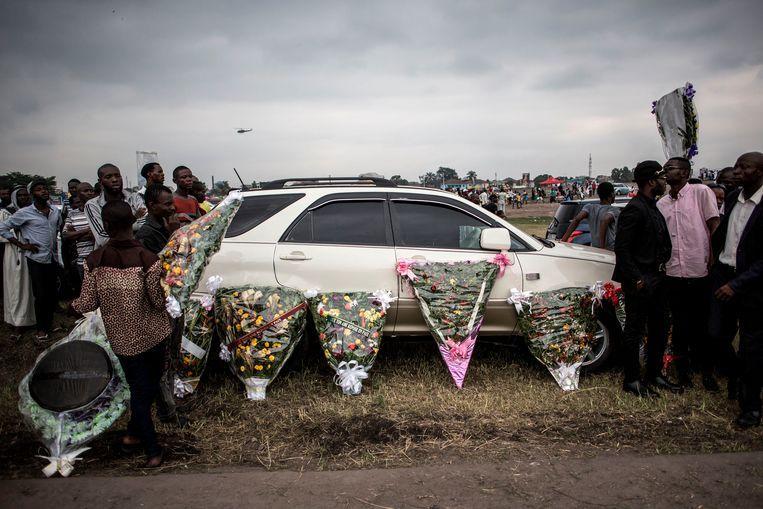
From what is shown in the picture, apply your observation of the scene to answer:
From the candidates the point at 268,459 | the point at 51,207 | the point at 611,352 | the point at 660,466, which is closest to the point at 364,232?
the point at 268,459

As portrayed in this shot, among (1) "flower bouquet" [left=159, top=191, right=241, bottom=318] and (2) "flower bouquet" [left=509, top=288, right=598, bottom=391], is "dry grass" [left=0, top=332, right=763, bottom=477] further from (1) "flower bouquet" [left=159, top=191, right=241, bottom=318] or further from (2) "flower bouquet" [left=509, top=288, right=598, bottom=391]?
(1) "flower bouquet" [left=159, top=191, right=241, bottom=318]

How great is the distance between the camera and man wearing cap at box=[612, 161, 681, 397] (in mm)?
4234

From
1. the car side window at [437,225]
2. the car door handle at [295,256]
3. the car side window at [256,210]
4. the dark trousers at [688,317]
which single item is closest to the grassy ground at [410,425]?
the dark trousers at [688,317]

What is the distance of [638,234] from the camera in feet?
14.0

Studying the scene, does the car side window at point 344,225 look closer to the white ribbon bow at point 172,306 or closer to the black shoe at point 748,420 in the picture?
the white ribbon bow at point 172,306

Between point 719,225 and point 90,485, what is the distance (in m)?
5.23

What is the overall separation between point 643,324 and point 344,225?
2832mm

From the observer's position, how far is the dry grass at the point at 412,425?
11.5ft

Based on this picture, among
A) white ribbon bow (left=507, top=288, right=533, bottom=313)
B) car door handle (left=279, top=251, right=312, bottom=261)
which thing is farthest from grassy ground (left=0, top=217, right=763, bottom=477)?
car door handle (left=279, top=251, right=312, bottom=261)

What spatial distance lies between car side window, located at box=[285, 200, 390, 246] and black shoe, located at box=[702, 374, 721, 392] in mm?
3152

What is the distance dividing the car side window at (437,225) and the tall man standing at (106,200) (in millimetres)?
2346

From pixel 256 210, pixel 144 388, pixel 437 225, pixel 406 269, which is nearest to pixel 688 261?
pixel 437 225

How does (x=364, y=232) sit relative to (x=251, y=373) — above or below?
above

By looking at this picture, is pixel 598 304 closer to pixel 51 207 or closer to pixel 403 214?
pixel 403 214
